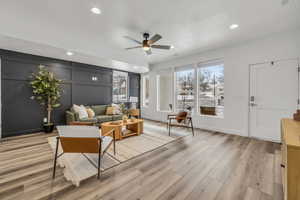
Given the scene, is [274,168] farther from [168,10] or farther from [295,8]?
[168,10]

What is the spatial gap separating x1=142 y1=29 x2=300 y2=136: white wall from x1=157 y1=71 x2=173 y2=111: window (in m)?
1.42

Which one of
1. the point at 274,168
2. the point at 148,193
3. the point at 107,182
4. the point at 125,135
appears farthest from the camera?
the point at 125,135

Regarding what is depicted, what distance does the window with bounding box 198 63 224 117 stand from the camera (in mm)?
4344

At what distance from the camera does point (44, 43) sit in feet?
10.8

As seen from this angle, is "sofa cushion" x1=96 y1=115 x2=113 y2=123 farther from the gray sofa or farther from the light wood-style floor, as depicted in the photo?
the light wood-style floor

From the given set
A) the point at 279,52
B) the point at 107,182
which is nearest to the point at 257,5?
the point at 279,52

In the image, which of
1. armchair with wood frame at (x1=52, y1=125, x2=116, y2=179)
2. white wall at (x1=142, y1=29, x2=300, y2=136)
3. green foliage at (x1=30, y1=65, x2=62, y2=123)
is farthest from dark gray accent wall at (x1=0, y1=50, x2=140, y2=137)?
white wall at (x1=142, y1=29, x2=300, y2=136)

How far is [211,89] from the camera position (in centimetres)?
455

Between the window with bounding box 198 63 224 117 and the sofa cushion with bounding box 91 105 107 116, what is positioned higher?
the window with bounding box 198 63 224 117

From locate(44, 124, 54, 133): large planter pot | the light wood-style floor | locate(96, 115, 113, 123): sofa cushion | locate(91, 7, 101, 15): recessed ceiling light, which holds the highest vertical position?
locate(91, 7, 101, 15): recessed ceiling light

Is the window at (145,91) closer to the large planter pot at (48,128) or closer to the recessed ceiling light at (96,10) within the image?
the large planter pot at (48,128)

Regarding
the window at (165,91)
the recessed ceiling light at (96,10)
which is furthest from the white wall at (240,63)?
the recessed ceiling light at (96,10)

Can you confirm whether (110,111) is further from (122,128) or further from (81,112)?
(122,128)

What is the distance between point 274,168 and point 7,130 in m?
6.23
